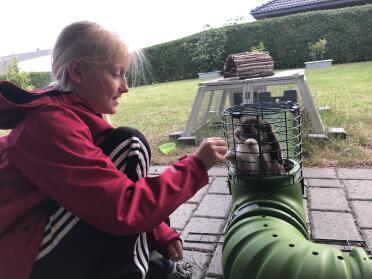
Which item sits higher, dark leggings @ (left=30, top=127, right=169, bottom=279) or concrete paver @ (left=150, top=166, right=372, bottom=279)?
dark leggings @ (left=30, top=127, right=169, bottom=279)

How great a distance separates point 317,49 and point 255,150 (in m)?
11.9

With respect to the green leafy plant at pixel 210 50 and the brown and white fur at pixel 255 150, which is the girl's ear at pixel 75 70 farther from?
the green leafy plant at pixel 210 50

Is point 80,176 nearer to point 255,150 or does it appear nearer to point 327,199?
point 255,150

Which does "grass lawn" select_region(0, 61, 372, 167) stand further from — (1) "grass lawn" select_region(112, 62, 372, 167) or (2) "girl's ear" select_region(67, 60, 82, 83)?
(2) "girl's ear" select_region(67, 60, 82, 83)

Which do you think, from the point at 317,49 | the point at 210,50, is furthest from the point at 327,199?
the point at 210,50

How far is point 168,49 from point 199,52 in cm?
124

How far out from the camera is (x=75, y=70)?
1.16 m

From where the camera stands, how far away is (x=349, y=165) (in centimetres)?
276

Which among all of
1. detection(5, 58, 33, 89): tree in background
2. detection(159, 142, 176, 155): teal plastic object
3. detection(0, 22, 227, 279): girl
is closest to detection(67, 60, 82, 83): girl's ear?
detection(0, 22, 227, 279): girl

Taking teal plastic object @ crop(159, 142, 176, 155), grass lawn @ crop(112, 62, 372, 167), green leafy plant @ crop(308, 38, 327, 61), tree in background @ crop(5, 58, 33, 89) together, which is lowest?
green leafy plant @ crop(308, 38, 327, 61)

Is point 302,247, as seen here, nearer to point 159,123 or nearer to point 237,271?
point 237,271

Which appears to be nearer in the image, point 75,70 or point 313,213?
point 75,70

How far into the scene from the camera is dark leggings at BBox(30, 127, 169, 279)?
112 cm

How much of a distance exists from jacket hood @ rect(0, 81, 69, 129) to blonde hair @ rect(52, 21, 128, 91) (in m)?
0.11
